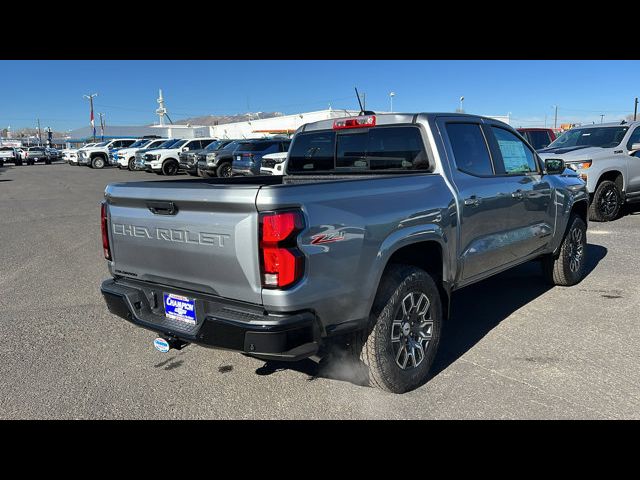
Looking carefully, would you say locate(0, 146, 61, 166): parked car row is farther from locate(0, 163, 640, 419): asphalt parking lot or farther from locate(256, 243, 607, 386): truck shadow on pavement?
locate(256, 243, 607, 386): truck shadow on pavement

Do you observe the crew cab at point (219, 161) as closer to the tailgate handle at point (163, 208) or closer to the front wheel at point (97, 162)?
the front wheel at point (97, 162)

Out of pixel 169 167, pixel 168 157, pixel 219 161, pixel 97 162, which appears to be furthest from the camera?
pixel 97 162

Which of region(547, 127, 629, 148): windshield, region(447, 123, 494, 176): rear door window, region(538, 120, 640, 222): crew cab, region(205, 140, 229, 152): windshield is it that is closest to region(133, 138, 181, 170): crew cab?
region(205, 140, 229, 152): windshield

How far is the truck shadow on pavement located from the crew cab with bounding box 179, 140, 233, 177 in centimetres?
1651

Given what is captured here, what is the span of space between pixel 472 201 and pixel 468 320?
55.0 inches

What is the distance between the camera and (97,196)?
15555 mm

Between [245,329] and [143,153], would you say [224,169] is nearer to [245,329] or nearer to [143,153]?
Result: [143,153]

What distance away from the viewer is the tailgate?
2.68m

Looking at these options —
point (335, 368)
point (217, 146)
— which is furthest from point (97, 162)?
point (335, 368)

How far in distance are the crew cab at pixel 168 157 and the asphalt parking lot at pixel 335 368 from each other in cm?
1924

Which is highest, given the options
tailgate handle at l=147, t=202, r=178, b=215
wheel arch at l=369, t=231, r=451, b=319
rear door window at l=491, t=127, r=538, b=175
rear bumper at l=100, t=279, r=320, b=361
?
rear door window at l=491, t=127, r=538, b=175

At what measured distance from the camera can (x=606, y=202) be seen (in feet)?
33.0
